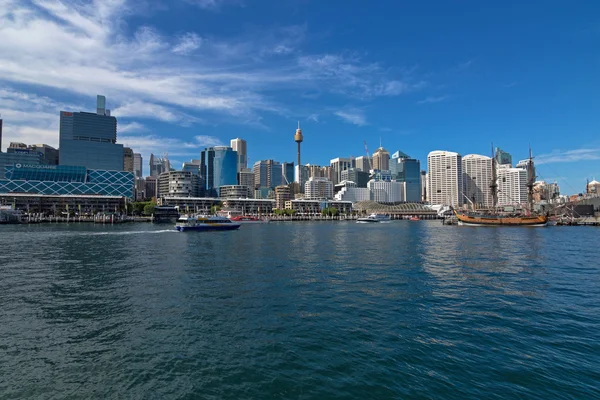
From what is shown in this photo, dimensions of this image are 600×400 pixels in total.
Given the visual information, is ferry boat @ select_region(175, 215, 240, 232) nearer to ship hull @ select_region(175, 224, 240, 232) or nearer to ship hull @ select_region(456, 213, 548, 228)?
ship hull @ select_region(175, 224, 240, 232)

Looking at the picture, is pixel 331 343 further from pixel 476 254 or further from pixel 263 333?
pixel 476 254

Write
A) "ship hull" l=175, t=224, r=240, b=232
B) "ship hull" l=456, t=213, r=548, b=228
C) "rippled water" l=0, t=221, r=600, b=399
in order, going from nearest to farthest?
"rippled water" l=0, t=221, r=600, b=399, "ship hull" l=175, t=224, r=240, b=232, "ship hull" l=456, t=213, r=548, b=228

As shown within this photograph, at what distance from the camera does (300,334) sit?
16.1m

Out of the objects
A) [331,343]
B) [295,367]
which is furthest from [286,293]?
[295,367]

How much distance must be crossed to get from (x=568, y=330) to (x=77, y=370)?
842 inches

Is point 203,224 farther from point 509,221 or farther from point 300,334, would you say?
point 509,221

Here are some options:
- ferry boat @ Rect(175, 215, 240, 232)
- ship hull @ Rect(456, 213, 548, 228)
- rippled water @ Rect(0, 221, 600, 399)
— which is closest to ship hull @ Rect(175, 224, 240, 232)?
ferry boat @ Rect(175, 215, 240, 232)

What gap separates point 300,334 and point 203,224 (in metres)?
87.4

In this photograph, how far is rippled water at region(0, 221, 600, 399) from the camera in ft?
38.0

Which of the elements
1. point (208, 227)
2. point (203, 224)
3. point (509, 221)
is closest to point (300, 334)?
point (208, 227)

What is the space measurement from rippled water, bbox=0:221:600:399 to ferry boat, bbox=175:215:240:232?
63145 mm

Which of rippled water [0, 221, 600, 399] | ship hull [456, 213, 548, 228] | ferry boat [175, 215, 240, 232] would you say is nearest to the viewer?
rippled water [0, 221, 600, 399]

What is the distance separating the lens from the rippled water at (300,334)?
11.6 metres

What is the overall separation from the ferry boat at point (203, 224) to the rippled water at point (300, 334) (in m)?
63.1
